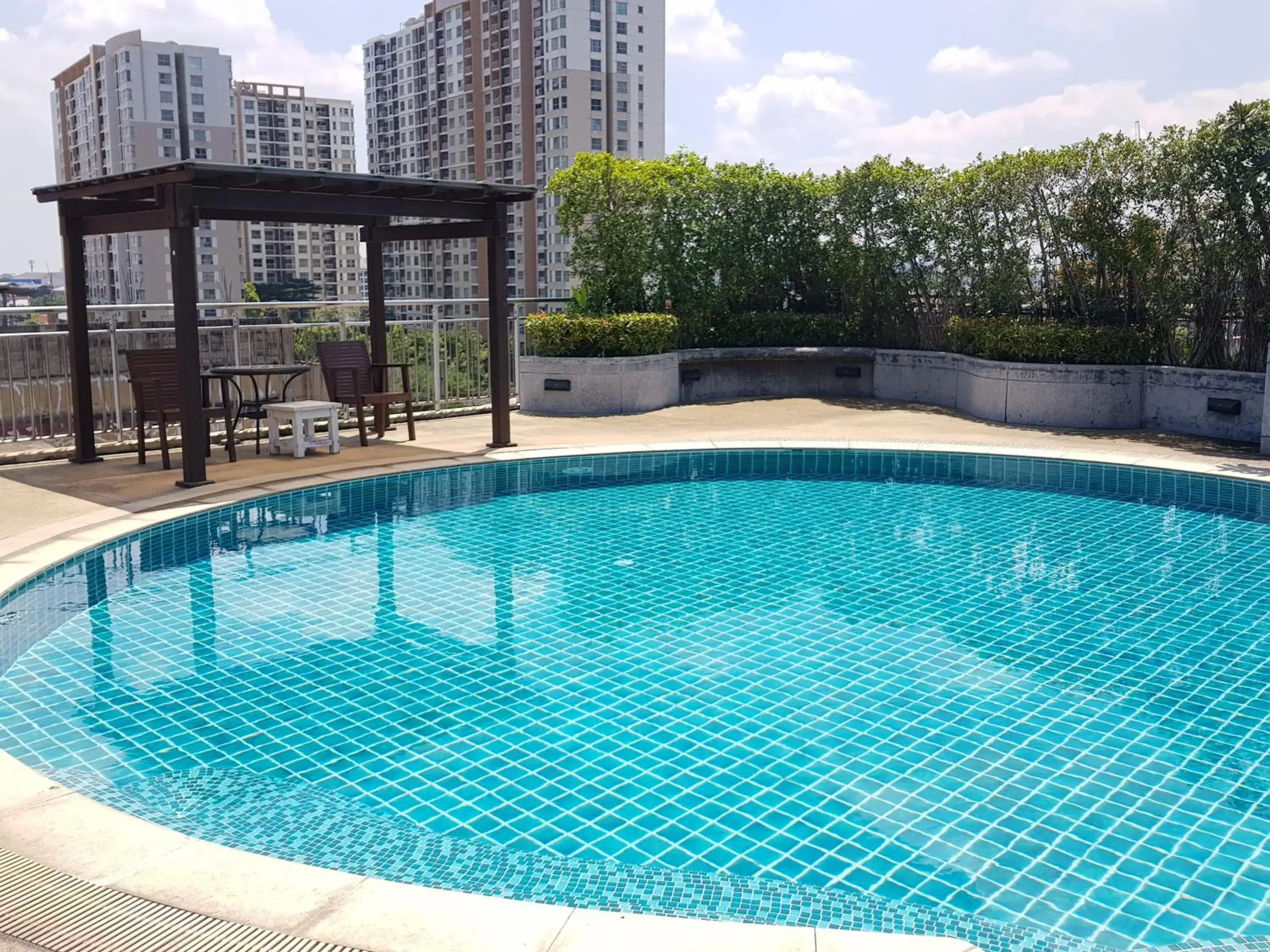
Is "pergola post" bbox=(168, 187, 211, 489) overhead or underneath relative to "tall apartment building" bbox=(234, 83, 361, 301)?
underneath

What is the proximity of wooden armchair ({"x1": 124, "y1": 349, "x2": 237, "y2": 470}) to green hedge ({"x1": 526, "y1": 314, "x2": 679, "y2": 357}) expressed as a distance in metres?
5.35

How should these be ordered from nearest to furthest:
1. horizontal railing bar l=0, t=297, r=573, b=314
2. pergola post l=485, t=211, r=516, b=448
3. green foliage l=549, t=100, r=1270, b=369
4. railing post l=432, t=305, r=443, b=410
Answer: horizontal railing bar l=0, t=297, r=573, b=314 < pergola post l=485, t=211, r=516, b=448 < green foliage l=549, t=100, r=1270, b=369 < railing post l=432, t=305, r=443, b=410

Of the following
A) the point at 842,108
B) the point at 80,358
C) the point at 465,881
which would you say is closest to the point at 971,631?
the point at 465,881

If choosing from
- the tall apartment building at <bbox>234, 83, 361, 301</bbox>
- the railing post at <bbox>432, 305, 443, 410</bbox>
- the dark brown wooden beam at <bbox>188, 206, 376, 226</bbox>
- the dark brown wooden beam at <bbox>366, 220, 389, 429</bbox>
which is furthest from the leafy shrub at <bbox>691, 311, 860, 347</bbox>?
the tall apartment building at <bbox>234, 83, 361, 301</bbox>

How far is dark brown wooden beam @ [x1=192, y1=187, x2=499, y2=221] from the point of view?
35.6ft

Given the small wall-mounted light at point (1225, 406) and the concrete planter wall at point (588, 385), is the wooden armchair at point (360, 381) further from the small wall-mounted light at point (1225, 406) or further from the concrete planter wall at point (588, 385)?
the small wall-mounted light at point (1225, 406)

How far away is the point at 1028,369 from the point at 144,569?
11.0m

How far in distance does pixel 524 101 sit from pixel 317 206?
104m

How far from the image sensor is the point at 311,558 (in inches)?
335

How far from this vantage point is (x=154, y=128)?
118812 mm

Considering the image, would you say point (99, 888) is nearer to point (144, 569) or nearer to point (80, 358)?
point (144, 569)

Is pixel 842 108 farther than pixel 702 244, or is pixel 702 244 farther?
pixel 842 108

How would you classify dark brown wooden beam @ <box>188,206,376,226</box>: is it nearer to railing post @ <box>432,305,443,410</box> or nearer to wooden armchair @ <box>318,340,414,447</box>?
wooden armchair @ <box>318,340,414,447</box>

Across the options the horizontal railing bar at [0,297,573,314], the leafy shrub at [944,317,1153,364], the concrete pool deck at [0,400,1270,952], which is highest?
the horizontal railing bar at [0,297,573,314]
